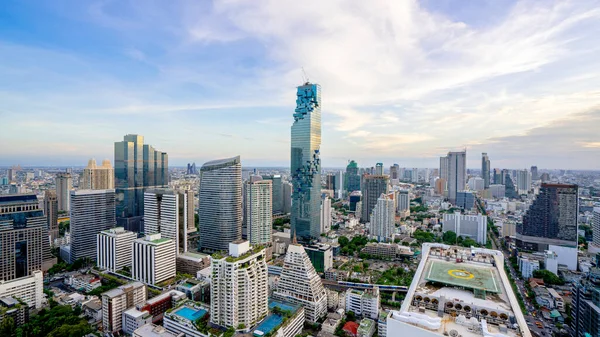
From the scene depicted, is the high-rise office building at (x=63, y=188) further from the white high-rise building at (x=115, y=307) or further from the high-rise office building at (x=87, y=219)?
the white high-rise building at (x=115, y=307)

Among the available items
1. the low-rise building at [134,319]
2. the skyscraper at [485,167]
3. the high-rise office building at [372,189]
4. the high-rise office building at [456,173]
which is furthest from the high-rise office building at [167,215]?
the skyscraper at [485,167]

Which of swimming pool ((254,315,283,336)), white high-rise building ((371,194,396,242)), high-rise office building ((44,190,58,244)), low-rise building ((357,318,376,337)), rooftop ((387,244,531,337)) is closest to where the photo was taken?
rooftop ((387,244,531,337))

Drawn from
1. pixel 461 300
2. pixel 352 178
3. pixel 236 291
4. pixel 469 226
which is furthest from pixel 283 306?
pixel 352 178

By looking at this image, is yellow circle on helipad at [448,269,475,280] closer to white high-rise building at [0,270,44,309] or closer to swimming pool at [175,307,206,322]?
swimming pool at [175,307,206,322]

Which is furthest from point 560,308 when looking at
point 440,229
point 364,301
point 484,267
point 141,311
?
point 141,311

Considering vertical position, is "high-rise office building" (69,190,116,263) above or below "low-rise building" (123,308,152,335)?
above

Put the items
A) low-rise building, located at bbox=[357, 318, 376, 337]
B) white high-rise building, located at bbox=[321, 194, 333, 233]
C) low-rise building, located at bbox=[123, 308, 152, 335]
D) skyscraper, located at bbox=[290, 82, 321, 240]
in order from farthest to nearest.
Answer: white high-rise building, located at bbox=[321, 194, 333, 233]
skyscraper, located at bbox=[290, 82, 321, 240]
low-rise building, located at bbox=[123, 308, 152, 335]
low-rise building, located at bbox=[357, 318, 376, 337]

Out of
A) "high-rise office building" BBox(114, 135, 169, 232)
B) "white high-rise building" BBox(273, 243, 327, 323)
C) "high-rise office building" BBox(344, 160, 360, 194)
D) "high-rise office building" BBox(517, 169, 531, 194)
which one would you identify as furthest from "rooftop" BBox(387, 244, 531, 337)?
"high-rise office building" BBox(517, 169, 531, 194)
